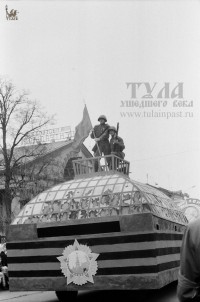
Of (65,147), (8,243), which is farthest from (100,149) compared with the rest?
(65,147)

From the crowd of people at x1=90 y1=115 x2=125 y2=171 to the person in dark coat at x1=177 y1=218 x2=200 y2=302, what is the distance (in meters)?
8.12

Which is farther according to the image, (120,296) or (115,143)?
(115,143)

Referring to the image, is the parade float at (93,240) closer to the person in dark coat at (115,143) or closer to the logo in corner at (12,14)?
the person in dark coat at (115,143)

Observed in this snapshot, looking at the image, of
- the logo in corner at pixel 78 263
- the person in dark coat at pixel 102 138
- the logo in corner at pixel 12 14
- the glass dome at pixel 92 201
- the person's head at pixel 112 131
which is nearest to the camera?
the logo in corner at pixel 78 263

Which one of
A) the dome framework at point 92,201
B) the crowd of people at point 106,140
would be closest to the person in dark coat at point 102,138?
the crowd of people at point 106,140

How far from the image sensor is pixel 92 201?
837 cm

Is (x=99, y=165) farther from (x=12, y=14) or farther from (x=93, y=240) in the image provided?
(x=12, y=14)

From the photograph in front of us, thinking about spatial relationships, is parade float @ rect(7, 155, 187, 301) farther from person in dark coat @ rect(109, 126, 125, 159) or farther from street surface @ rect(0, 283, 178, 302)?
person in dark coat @ rect(109, 126, 125, 159)

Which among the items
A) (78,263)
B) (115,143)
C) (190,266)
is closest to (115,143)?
(115,143)

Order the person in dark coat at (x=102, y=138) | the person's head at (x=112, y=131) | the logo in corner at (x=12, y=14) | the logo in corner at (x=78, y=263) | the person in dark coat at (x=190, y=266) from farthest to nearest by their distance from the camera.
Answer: the person in dark coat at (x=102, y=138)
the person's head at (x=112, y=131)
the logo in corner at (x=12, y=14)
the logo in corner at (x=78, y=263)
the person in dark coat at (x=190, y=266)

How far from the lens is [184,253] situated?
2.50 metres

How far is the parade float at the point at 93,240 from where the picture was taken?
7.56m

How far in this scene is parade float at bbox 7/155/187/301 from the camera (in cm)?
756

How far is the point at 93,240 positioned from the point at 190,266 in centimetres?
542
